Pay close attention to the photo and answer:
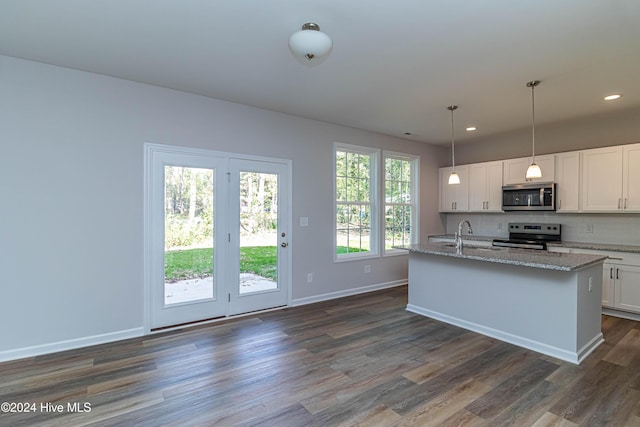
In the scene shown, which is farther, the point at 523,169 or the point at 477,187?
the point at 477,187

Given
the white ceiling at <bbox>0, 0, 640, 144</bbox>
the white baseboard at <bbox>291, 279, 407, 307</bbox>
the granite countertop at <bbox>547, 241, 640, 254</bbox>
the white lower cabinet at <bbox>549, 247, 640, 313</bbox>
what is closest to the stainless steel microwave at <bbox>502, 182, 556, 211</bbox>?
the granite countertop at <bbox>547, 241, 640, 254</bbox>

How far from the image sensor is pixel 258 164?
4145mm

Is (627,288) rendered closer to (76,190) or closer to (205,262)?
(205,262)

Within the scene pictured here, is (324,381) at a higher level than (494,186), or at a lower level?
lower

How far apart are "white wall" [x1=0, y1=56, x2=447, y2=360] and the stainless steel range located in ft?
14.5

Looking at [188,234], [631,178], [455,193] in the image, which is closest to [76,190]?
[188,234]

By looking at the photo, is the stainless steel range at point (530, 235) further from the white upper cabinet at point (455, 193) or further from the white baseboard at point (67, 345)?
the white baseboard at point (67, 345)

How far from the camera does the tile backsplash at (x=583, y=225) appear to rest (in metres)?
4.29

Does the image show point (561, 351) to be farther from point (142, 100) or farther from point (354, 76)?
point (142, 100)

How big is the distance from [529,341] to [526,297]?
428mm

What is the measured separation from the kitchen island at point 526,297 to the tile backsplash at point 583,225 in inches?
68.4

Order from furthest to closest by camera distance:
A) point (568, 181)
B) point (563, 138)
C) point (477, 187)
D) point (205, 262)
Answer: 1. point (477, 187)
2. point (563, 138)
3. point (568, 181)
4. point (205, 262)

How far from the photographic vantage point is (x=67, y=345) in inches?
119

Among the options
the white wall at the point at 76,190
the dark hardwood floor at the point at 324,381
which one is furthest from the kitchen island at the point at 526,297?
the white wall at the point at 76,190
